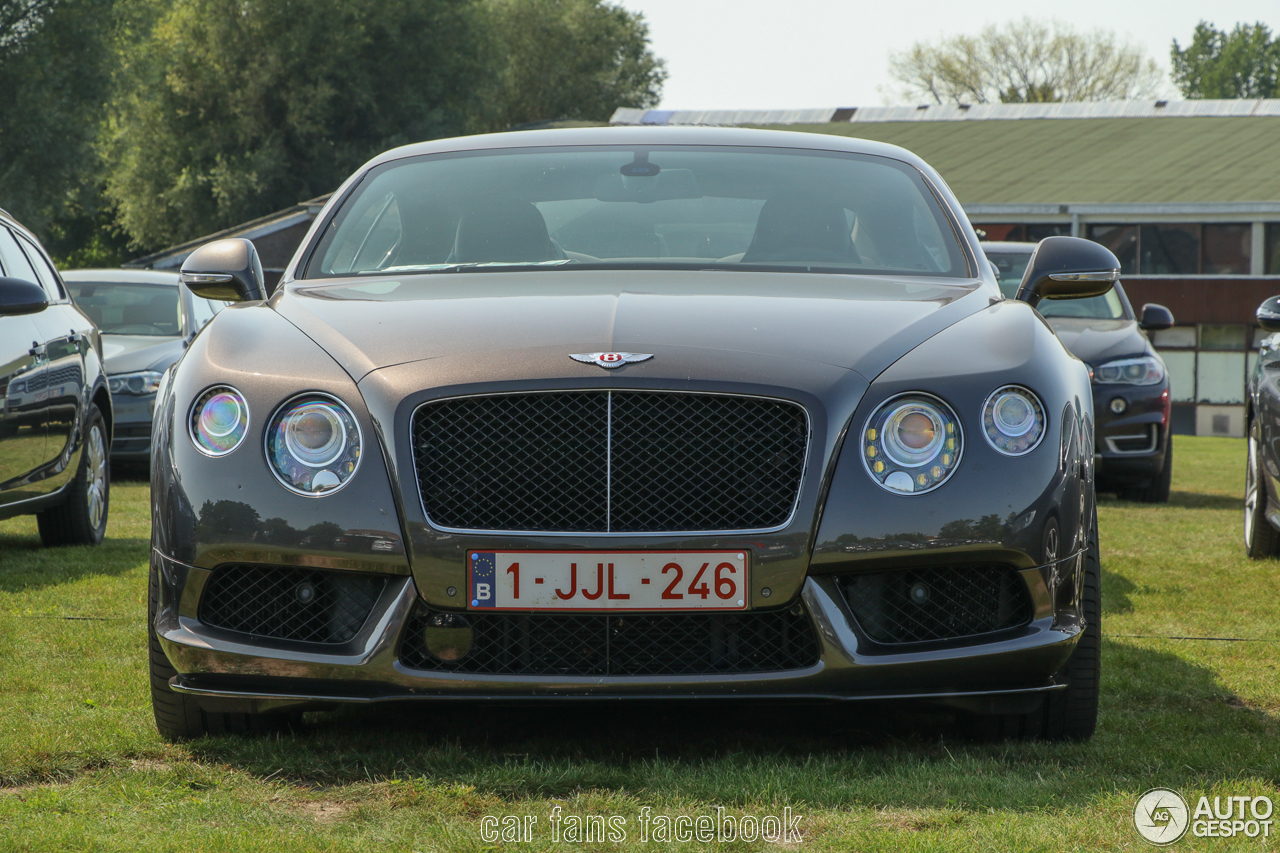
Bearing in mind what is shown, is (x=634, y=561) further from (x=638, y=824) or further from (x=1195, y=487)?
(x=1195, y=487)

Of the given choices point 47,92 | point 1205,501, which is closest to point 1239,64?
point 47,92

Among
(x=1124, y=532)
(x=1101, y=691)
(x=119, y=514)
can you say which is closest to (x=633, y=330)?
(x=1101, y=691)

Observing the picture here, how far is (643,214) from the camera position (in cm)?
443

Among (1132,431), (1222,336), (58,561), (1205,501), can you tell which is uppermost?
(58,561)

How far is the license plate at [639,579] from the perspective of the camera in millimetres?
3100

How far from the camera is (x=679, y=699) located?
3.16 m

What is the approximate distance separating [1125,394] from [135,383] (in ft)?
25.1

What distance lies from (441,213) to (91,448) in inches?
148

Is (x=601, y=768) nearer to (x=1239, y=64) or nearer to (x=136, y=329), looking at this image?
(x=136, y=329)

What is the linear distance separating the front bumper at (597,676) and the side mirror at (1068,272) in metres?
1.14

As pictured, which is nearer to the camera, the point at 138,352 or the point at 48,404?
the point at 48,404

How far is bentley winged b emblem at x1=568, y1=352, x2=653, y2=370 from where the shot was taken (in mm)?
3195
